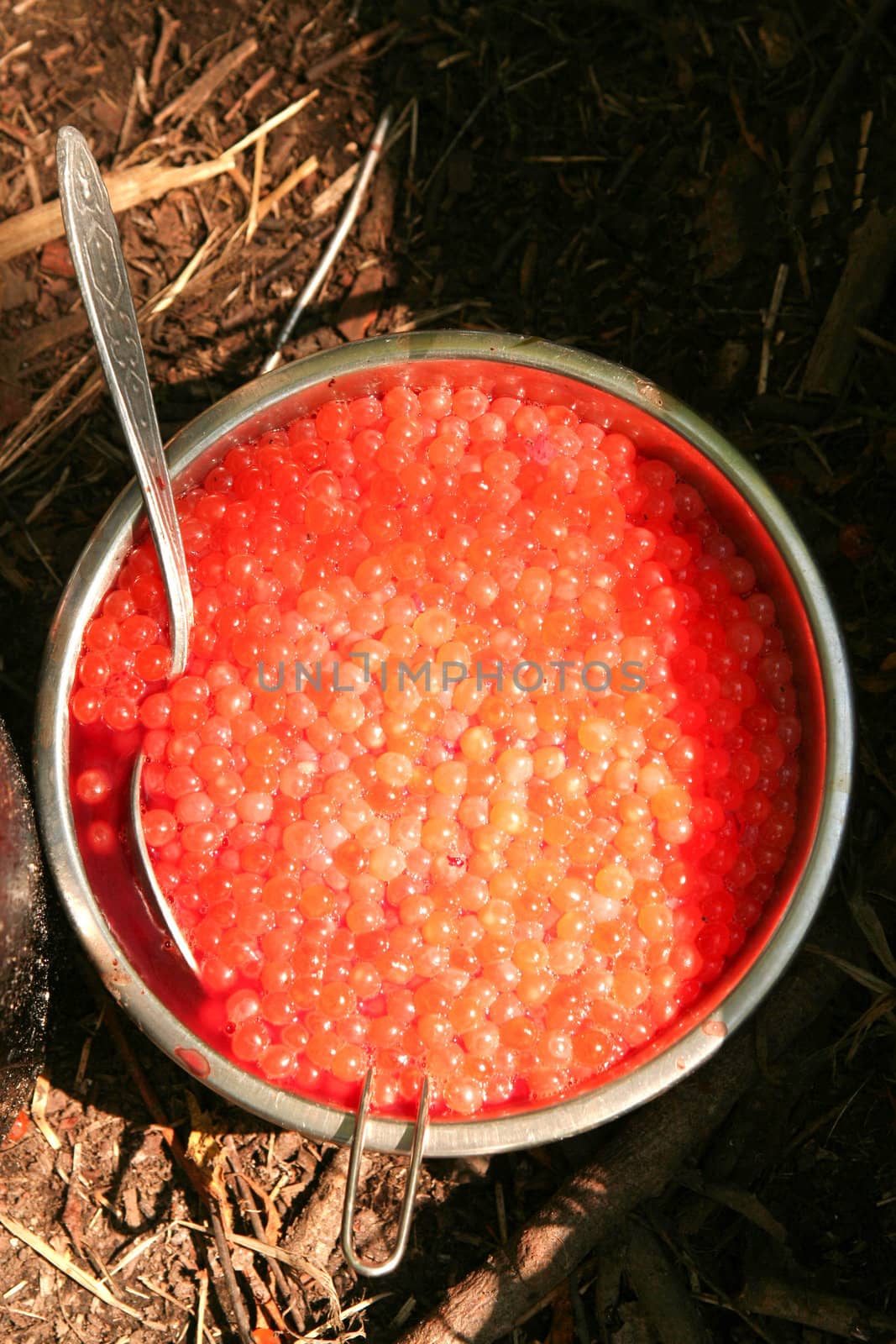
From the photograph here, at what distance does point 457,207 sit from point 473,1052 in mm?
1530

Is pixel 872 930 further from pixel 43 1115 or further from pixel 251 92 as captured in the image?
pixel 251 92

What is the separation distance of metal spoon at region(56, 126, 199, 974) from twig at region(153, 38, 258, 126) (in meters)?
1.02

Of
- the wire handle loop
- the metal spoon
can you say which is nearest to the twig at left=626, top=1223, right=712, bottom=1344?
the wire handle loop

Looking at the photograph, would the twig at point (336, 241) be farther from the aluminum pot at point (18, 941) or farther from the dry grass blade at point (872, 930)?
the dry grass blade at point (872, 930)

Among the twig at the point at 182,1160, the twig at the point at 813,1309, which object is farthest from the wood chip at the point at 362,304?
the twig at the point at 813,1309

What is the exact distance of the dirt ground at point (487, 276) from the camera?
5.86 ft

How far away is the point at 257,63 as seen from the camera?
2.17m

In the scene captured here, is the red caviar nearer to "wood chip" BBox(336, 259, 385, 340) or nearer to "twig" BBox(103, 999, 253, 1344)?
"twig" BBox(103, 999, 253, 1344)

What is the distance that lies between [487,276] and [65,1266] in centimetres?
184

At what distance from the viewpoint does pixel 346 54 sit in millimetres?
2156

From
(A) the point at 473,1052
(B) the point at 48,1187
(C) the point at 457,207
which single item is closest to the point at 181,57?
(C) the point at 457,207

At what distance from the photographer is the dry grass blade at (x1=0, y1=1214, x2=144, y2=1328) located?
173 centimetres

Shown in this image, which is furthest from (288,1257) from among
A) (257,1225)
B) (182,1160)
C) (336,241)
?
(336,241)

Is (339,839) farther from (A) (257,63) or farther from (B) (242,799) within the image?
(A) (257,63)
